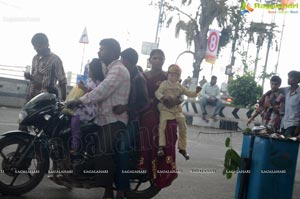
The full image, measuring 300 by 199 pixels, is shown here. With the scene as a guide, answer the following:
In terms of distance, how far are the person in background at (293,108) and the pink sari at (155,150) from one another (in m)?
2.65

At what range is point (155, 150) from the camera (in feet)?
18.4

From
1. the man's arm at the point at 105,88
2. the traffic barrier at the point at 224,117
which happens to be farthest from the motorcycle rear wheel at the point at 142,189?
the traffic barrier at the point at 224,117

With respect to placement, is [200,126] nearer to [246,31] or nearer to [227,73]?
[227,73]

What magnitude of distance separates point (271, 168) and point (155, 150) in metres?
1.29

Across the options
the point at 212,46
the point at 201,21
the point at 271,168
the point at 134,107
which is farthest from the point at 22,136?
the point at 201,21

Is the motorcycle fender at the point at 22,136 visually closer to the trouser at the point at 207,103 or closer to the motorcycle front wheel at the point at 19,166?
the motorcycle front wheel at the point at 19,166

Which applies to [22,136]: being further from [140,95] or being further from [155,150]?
[155,150]

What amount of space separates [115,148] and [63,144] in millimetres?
554

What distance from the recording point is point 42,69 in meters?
6.64

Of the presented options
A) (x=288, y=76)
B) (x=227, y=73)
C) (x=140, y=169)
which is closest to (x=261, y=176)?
(x=140, y=169)

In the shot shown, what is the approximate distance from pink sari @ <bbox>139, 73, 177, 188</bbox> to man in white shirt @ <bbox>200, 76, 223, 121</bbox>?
44.1 ft

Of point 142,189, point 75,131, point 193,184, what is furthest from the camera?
point 193,184

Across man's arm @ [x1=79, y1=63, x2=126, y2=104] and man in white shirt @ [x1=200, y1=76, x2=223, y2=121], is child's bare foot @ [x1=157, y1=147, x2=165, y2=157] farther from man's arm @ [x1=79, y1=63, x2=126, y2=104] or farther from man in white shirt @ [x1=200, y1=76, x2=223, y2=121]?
man in white shirt @ [x1=200, y1=76, x2=223, y2=121]

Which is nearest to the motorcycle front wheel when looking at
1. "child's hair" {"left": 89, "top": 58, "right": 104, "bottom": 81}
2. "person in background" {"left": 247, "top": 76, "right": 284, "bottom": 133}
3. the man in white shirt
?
"child's hair" {"left": 89, "top": 58, "right": 104, "bottom": 81}
